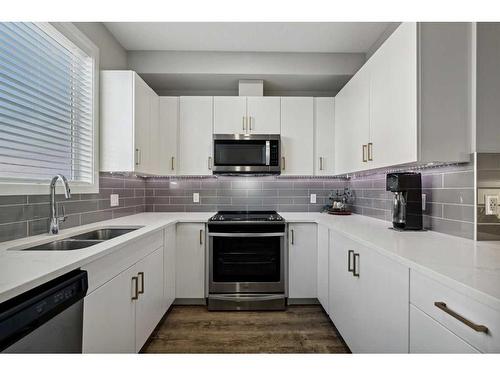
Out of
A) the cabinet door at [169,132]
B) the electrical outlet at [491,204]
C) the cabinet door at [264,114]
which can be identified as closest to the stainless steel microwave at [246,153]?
the cabinet door at [264,114]

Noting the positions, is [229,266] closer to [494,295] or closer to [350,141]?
[350,141]

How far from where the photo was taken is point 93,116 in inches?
83.5

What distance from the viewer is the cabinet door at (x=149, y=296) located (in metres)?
1.69

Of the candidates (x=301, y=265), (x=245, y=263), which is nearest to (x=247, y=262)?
(x=245, y=263)

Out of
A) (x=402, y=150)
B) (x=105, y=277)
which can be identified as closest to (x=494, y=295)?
(x=402, y=150)

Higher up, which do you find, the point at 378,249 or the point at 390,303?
the point at 378,249

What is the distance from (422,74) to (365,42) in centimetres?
137

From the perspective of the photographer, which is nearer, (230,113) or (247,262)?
(247,262)

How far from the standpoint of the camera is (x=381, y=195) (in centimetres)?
241

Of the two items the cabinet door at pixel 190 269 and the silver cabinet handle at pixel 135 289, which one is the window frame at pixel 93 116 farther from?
the cabinet door at pixel 190 269

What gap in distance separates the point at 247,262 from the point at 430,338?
166 cm

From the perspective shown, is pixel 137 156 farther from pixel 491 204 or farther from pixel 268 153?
pixel 491 204

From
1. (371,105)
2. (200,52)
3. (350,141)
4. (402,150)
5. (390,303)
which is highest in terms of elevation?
(200,52)

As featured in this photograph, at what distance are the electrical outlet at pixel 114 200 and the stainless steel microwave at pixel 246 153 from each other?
3.12ft
